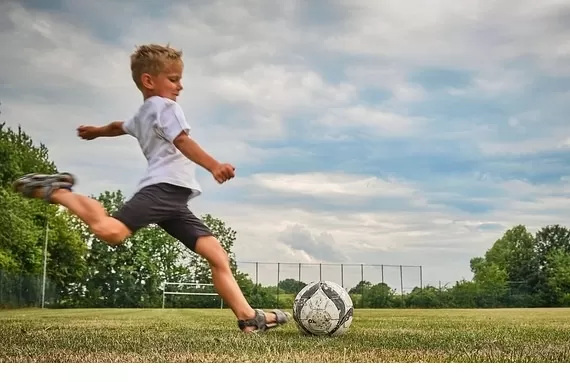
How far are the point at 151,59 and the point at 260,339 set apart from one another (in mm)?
1249

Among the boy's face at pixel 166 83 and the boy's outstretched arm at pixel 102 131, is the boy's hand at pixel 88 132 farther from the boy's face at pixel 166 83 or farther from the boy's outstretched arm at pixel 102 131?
the boy's face at pixel 166 83

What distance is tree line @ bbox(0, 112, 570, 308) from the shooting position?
3.73m

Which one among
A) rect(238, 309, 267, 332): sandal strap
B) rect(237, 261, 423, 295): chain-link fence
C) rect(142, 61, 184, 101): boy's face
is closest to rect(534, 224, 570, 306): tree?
rect(237, 261, 423, 295): chain-link fence

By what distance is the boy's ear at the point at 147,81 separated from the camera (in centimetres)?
333

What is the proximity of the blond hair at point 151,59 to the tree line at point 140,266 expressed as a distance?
578 millimetres

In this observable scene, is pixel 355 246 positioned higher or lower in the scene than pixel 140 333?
higher

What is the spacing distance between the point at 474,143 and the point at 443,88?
29 centimetres

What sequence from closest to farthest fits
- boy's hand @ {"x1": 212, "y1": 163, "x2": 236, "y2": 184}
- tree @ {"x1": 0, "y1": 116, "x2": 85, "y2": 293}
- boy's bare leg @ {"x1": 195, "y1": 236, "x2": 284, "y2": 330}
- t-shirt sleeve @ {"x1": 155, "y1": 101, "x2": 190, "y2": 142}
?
boy's hand @ {"x1": 212, "y1": 163, "x2": 236, "y2": 184} < t-shirt sleeve @ {"x1": 155, "y1": 101, "x2": 190, "y2": 142} < boy's bare leg @ {"x1": 195, "y1": 236, "x2": 284, "y2": 330} < tree @ {"x1": 0, "y1": 116, "x2": 85, "y2": 293}

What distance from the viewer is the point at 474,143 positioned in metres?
3.75

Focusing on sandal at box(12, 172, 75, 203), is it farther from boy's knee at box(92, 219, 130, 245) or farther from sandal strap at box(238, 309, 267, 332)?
sandal strap at box(238, 309, 267, 332)

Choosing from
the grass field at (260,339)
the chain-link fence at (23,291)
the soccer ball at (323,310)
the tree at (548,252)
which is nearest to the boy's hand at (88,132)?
the grass field at (260,339)

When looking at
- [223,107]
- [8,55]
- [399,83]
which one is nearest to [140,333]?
[223,107]

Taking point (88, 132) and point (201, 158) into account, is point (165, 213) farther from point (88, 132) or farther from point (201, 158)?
point (88, 132)

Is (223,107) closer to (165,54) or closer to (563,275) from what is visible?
(165,54)
